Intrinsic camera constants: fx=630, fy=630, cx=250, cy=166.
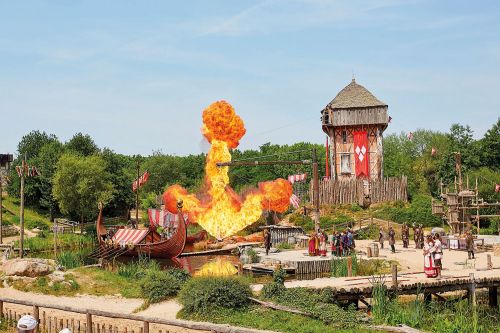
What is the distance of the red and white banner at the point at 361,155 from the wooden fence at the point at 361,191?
10.9ft

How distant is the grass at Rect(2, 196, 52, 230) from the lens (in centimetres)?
6444

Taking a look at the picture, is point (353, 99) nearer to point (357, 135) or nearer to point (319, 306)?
point (357, 135)

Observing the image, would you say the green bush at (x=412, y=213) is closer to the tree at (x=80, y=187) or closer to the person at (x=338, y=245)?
the person at (x=338, y=245)

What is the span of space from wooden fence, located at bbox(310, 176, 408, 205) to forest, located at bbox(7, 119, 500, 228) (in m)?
2.33

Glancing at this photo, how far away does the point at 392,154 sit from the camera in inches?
4013

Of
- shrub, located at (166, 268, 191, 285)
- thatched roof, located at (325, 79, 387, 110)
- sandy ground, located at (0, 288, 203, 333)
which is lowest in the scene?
sandy ground, located at (0, 288, 203, 333)

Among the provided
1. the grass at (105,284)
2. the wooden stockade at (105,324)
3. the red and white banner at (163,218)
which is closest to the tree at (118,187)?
the red and white banner at (163,218)

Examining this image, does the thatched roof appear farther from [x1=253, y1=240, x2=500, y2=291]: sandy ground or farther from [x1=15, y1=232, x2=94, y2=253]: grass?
[x1=15, y1=232, x2=94, y2=253]: grass

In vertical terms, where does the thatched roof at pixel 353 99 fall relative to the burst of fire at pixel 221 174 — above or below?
above

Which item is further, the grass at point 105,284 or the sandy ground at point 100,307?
the grass at point 105,284

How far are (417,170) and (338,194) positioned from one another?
90.2ft

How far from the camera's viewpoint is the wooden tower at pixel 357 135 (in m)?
64.9

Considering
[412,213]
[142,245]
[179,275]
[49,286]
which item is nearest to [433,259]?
[179,275]

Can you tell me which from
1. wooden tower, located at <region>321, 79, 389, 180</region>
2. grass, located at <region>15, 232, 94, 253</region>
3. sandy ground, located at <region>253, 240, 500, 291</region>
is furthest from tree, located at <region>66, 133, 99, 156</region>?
sandy ground, located at <region>253, 240, 500, 291</region>
